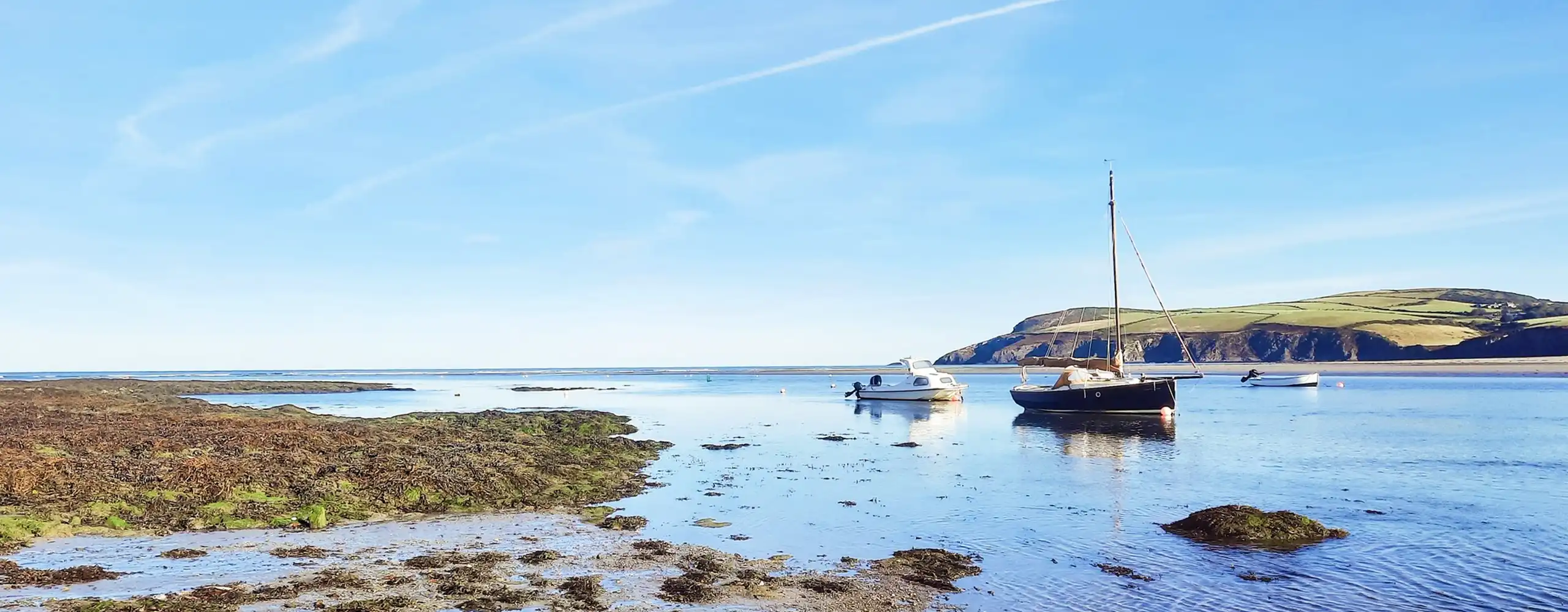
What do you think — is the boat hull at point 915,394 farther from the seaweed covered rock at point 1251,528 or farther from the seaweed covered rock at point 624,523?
the seaweed covered rock at point 624,523

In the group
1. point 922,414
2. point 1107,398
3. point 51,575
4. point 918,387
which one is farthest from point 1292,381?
point 51,575

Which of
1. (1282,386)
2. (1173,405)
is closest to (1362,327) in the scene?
(1282,386)

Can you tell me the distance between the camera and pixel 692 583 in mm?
13297

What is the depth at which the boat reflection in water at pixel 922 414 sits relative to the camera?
149 ft

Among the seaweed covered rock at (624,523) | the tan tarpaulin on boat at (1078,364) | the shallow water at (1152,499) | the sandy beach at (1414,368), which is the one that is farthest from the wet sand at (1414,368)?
the seaweed covered rock at (624,523)

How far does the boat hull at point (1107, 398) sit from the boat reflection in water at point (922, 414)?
16.0ft

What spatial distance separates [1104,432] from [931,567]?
3228cm

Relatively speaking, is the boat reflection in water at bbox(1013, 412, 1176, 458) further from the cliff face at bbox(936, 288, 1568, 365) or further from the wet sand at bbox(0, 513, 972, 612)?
the cliff face at bbox(936, 288, 1568, 365)

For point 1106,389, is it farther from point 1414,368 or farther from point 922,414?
point 1414,368

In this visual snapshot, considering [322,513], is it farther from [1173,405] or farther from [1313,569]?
[1173,405]

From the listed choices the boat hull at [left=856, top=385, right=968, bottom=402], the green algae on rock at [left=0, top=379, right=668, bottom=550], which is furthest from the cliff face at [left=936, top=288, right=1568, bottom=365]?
the green algae on rock at [left=0, top=379, right=668, bottom=550]

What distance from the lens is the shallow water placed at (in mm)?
14000

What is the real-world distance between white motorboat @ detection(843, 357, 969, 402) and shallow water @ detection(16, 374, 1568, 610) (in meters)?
17.3

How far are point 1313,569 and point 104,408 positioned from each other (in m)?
42.6
